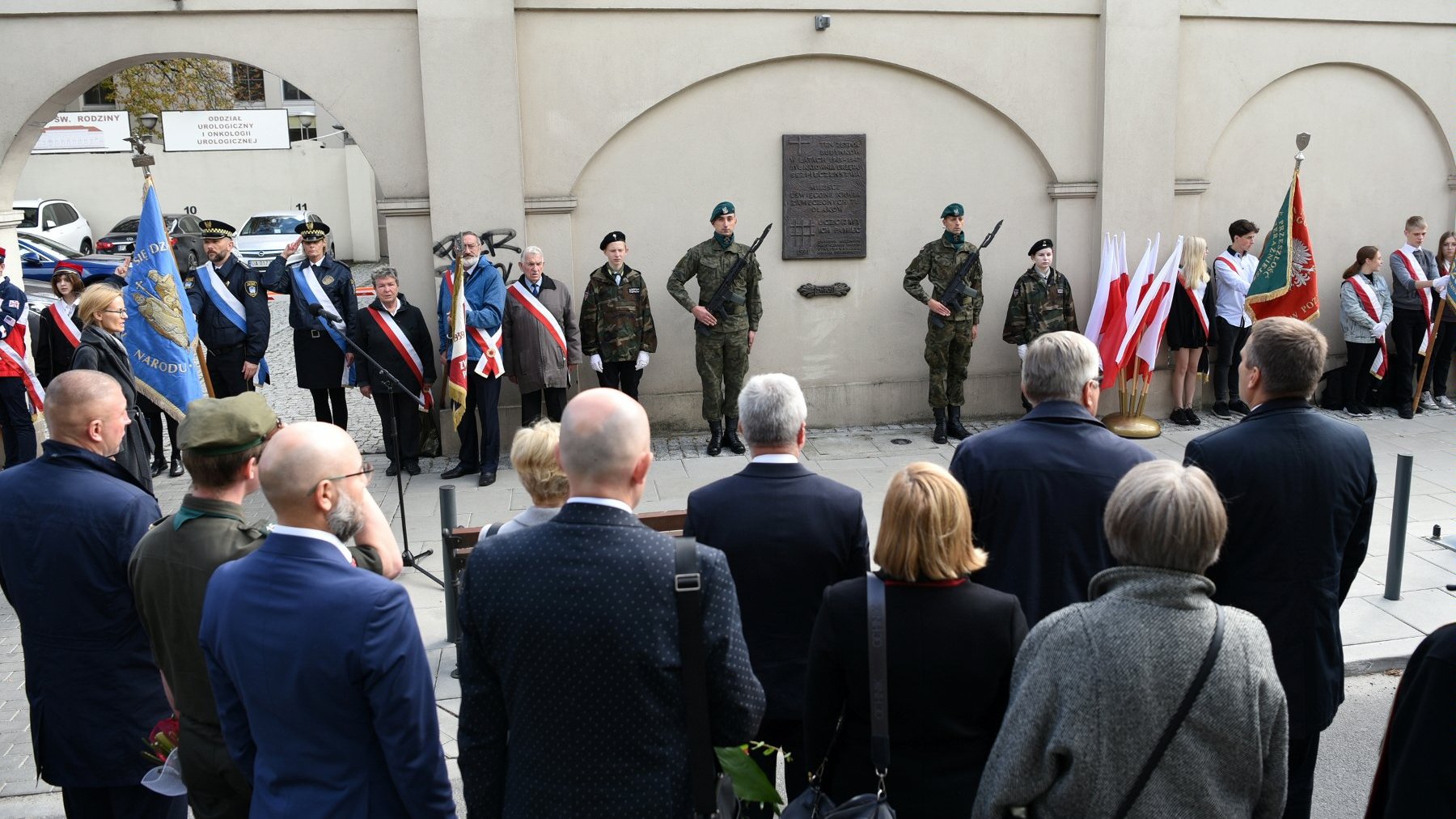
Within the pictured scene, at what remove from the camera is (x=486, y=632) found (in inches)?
106

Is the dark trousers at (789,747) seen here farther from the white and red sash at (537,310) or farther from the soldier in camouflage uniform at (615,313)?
the soldier in camouflage uniform at (615,313)

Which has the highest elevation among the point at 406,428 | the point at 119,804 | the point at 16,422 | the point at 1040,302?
the point at 1040,302

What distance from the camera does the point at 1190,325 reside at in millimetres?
11125

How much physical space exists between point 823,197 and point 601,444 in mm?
8369

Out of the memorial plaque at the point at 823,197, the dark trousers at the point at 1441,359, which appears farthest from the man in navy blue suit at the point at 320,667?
the dark trousers at the point at 1441,359

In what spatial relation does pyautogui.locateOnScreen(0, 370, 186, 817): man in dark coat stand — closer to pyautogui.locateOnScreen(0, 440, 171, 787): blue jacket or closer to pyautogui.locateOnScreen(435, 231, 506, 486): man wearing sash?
pyautogui.locateOnScreen(0, 440, 171, 787): blue jacket

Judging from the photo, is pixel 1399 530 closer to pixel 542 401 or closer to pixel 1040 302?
pixel 1040 302

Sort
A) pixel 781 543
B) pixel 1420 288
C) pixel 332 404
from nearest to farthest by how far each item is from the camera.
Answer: pixel 781 543, pixel 332 404, pixel 1420 288

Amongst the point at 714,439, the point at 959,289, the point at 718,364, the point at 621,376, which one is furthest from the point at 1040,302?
the point at 621,376

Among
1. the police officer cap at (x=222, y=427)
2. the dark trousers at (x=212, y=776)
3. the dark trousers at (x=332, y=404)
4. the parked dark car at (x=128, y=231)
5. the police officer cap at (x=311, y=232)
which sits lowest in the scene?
the dark trousers at (x=212, y=776)

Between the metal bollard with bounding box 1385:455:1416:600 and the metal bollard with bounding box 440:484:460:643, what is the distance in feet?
16.7

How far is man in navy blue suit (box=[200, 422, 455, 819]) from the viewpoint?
106 inches

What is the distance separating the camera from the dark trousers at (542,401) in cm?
991

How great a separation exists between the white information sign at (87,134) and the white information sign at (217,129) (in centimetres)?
325
